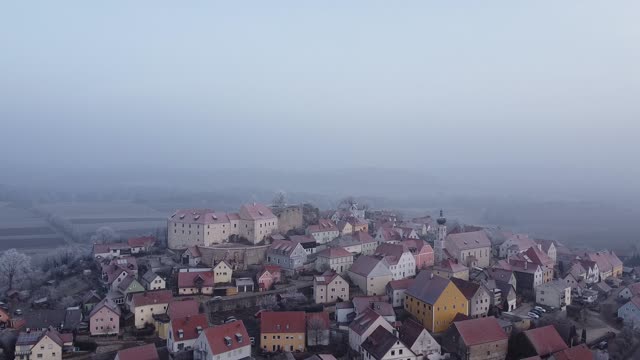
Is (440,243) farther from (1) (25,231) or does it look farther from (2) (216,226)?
(1) (25,231)

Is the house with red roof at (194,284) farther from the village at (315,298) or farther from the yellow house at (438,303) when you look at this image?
the yellow house at (438,303)

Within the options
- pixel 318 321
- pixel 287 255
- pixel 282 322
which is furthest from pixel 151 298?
pixel 287 255

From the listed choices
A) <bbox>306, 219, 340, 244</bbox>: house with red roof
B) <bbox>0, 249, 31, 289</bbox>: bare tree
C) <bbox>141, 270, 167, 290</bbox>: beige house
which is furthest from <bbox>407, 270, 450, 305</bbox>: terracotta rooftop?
<bbox>0, 249, 31, 289</bbox>: bare tree

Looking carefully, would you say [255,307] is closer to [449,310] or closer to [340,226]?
[449,310]

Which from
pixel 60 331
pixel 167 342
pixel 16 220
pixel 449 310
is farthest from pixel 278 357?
pixel 16 220

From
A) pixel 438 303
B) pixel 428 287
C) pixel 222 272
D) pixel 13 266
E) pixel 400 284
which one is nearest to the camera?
pixel 438 303

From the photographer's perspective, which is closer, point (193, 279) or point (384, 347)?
point (384, 347)
